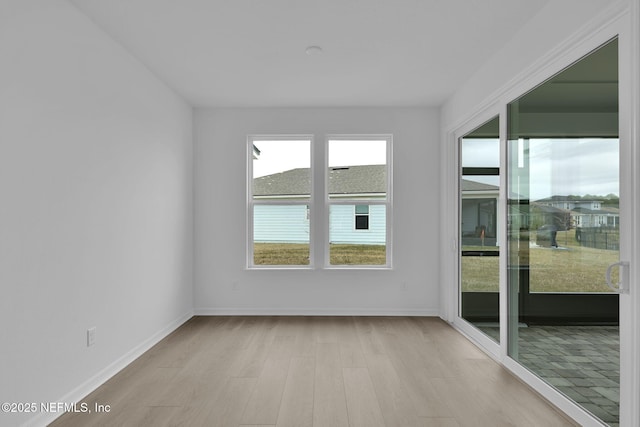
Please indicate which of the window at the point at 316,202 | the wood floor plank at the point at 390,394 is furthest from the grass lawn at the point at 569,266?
the window at the point at 316,202

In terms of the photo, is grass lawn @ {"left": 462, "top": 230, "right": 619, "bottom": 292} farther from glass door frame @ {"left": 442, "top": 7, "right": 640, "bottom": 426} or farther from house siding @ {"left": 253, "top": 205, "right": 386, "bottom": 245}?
house siding @ {"left": 253, "top": 205, "right": 386, "bottom": 245}

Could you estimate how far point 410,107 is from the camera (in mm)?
4832

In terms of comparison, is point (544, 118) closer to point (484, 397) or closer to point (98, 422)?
point (484, 397)

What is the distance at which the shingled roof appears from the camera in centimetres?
494

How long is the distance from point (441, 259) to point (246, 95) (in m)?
3.06

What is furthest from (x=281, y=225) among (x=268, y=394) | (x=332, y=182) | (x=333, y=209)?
(x=268, y=394)

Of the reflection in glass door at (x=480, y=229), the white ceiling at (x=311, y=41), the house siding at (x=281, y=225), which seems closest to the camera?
the white ceiling at (x=311, y=41)

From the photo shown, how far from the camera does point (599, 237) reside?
6.98 ft

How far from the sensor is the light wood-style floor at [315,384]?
2.34 m

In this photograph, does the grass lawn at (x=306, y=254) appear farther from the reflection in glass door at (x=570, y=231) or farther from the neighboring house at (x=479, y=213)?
the reflection in glass door at (x=570, y=231)

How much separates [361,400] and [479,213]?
2178mm

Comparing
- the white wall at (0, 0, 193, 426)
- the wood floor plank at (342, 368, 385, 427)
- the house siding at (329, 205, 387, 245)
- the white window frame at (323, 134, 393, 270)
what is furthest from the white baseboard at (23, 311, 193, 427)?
the house siding at (329, 205, 387, 245)

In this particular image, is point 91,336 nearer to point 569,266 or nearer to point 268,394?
point 268,394

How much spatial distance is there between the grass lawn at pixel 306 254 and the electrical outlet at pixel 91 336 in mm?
2336
